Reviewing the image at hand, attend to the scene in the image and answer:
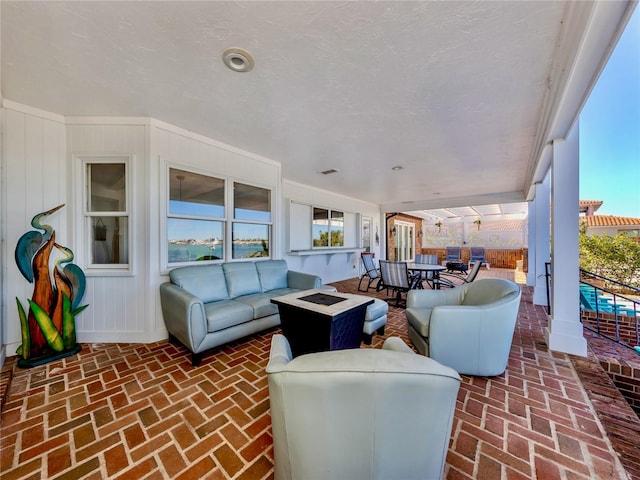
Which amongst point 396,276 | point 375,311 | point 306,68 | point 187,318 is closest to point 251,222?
point 187,318

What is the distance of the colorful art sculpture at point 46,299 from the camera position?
243cm

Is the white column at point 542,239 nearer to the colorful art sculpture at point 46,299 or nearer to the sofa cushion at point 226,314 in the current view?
the sofa cushion at point 226,314

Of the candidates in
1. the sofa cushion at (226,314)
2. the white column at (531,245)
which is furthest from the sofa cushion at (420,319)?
the white column at (531,245)

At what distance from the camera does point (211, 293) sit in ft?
10.2

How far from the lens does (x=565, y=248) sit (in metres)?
2.79

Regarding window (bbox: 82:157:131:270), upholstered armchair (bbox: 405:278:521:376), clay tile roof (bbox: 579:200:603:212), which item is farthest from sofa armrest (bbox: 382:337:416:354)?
clay tile roof (bbox: 579:200:603:212)

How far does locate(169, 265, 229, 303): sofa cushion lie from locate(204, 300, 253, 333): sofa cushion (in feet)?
0.63

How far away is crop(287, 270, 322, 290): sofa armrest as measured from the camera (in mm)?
3682

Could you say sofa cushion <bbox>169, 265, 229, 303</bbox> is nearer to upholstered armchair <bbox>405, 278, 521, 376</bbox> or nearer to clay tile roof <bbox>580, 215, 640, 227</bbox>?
upholstered armchair <bbox>405, 278, 521, 376</bbox>

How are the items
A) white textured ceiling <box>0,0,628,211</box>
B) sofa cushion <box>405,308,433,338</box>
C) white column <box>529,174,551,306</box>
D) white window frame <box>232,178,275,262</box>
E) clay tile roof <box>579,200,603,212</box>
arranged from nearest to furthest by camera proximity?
white textured ceiling <box>0,0,628,211</box> → sofa cushion <box>405,308,433,338</box> → white window frame <box>232,178,275,262</box> → white column <box>529,174,551,306</box> → clay tile roof <box>579,200,603,212</box>

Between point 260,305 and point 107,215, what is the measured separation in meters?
2.18

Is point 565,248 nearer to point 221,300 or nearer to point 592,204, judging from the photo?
point 221,300

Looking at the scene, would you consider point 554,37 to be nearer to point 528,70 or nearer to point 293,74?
point 528,70

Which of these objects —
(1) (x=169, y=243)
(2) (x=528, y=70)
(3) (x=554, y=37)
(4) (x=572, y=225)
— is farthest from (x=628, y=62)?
(1) (x=169, y=243)
